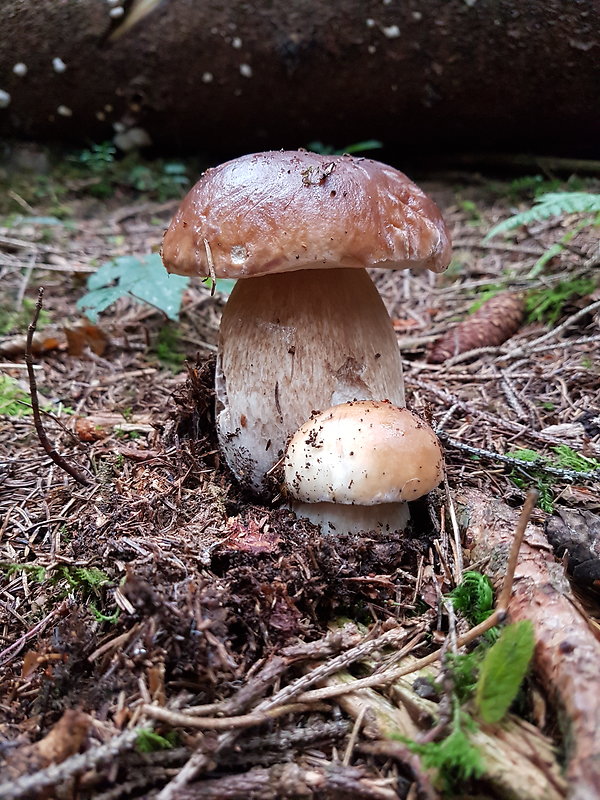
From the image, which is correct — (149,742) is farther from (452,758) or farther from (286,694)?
(452,758)

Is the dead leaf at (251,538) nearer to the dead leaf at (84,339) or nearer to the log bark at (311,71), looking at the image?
the dead leaf at (84,339)

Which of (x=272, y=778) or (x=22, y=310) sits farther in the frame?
(x=22, y=310)

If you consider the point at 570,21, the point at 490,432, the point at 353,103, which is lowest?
the point at 490,432

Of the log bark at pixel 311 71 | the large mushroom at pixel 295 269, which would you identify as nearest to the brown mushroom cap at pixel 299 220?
the large mushroom at pixel 295 269

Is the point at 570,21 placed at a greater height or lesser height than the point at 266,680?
greater

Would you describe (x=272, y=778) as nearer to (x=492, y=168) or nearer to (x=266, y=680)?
(x=266, y=680)

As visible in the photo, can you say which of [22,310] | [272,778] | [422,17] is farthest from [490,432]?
[422,17]

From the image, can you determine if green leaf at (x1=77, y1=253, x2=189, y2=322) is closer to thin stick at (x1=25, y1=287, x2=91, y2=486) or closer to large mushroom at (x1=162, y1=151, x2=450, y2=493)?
large mushroom at (x1=162, y1=151, x2=450, y2=493)
